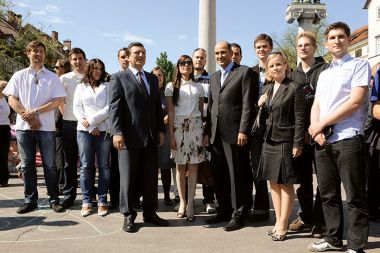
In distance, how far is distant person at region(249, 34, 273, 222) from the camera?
5184 millimetres

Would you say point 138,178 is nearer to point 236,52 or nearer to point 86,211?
point 86,211

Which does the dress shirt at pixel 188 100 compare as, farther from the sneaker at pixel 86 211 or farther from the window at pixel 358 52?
the window at pixel 358 52

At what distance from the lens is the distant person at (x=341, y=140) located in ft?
12.5

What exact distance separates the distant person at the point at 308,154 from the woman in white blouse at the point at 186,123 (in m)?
1.39

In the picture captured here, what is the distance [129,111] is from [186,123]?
82cm

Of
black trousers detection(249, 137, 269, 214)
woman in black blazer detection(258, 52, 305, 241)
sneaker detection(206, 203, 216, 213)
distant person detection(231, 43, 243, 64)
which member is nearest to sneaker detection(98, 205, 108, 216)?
sneaker detection(206, 203, 216, 213)

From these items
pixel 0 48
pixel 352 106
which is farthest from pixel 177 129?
pixel 0 48

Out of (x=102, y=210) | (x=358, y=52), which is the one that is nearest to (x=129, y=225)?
(x=102, y=210)

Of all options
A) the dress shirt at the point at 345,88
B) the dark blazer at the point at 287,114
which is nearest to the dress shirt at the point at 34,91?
the dark blazer at the point at 287,114

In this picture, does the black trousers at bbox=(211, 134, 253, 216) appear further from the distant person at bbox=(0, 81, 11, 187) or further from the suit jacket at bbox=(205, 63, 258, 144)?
the distant person at bbox=(0, 81, 11, 187)

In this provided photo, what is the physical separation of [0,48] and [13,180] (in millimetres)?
23461

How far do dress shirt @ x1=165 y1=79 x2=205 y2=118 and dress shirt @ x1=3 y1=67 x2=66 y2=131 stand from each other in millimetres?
1849

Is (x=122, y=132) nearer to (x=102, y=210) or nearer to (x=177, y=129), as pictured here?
(x=177, y=129)

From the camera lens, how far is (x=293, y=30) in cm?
4412
